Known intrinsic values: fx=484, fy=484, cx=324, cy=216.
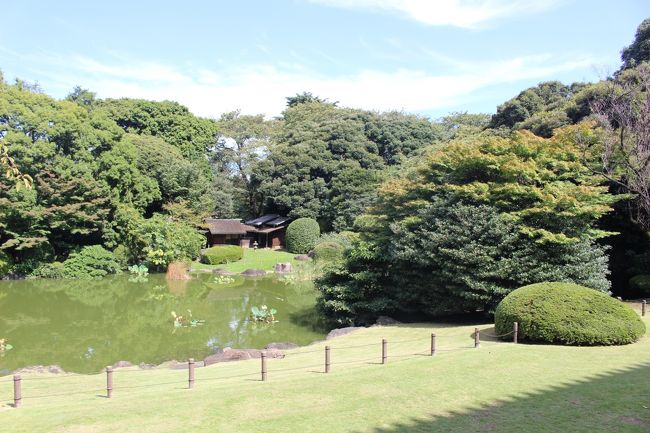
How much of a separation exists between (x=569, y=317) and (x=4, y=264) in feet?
95.3

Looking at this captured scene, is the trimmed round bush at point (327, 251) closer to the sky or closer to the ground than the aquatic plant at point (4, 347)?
closer to the sky

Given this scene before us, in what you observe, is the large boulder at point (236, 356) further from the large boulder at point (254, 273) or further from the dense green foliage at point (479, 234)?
the large boulder at point (254, 273)

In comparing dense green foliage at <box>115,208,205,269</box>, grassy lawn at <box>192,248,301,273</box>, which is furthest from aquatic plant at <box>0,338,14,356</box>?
grassy lawn at <box>192,248,301,273</box>

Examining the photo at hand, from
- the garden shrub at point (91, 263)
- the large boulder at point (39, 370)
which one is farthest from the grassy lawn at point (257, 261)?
the large boulder at point (39, 370)

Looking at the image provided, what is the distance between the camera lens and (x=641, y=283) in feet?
54.7

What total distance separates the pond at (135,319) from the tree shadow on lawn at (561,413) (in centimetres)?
967

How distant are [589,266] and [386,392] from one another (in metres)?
8.84

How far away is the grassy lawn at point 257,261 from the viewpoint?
33.0m

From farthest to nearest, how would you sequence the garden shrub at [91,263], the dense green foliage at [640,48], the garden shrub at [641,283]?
1. the garden shrub at [91,263]
2. the dense green foliage at [640,48]
3. the garden shrub at [641,283]

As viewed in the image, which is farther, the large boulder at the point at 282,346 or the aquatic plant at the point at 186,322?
the aquatic plant at the point at 186,322

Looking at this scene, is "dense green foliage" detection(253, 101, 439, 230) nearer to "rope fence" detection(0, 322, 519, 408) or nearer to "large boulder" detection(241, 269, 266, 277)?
"large boulder" detection(241, 269, 266, 277)

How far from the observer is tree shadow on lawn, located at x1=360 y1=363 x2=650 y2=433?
5.70 metres

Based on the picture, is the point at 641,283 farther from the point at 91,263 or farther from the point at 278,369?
the point at 91,263

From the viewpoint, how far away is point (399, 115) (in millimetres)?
46406
